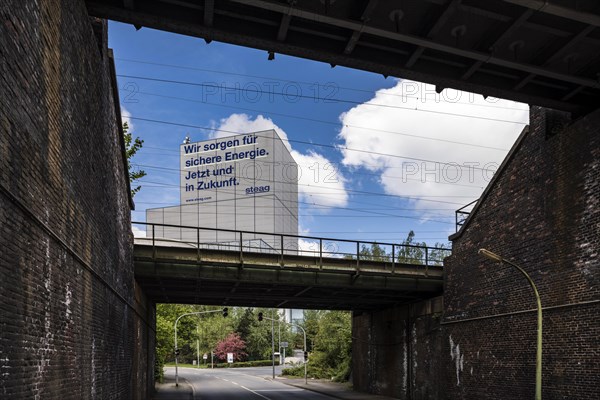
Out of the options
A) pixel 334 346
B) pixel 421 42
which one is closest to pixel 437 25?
pixel 421 42

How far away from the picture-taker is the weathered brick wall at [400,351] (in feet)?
87.2

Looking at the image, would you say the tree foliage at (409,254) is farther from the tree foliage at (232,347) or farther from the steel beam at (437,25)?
the tree foliage at (232,347)

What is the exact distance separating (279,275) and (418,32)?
14.2 m

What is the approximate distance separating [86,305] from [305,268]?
14887 millimetres

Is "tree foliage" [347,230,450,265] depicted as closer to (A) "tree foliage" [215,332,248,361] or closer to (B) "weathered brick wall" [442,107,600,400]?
(B) "weathered brick wall" [442,107,600,400]

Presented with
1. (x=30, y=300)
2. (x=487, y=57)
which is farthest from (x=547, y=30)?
(x=30, y=300)

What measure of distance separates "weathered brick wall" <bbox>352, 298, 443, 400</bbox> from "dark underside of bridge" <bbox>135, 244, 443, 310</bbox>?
4.01 feet

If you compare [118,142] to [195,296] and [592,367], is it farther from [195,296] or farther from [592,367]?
[195,296]

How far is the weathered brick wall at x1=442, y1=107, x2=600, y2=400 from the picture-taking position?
1566cm

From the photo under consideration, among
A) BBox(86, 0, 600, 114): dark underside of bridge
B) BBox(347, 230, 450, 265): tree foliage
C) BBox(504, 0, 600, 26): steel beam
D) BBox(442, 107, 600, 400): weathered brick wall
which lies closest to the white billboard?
BBox(347, 230, 450, 265): tree foliage

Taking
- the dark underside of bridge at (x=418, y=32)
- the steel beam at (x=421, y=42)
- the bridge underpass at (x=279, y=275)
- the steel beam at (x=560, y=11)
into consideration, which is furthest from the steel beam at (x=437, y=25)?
the bridge underpass at (x=279, y=275)

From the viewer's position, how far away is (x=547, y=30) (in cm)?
1334

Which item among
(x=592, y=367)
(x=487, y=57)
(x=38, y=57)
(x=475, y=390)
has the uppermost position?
(x=487, y=57)

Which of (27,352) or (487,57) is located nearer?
(27,352)
